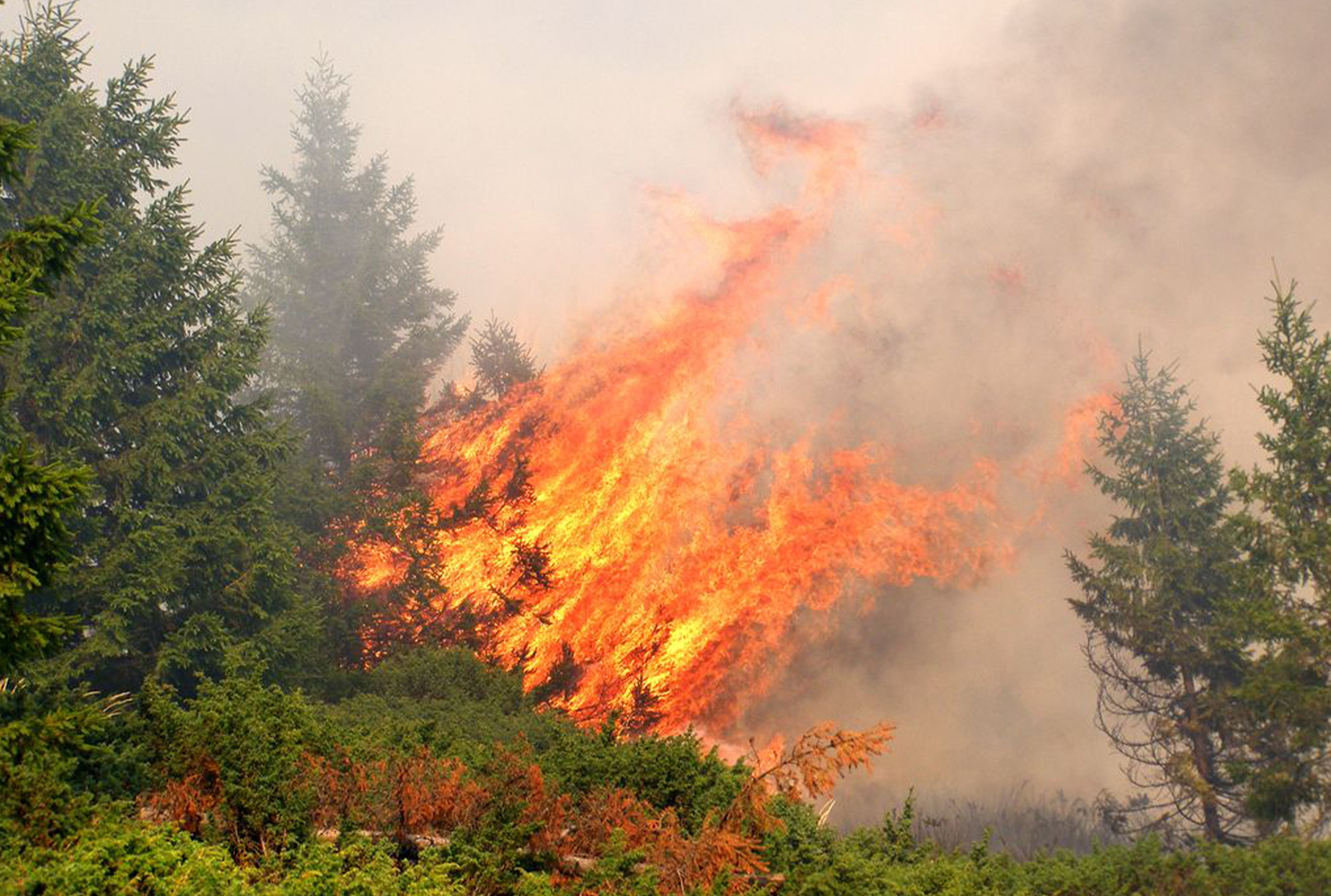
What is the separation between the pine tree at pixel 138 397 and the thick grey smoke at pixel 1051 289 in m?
20.3

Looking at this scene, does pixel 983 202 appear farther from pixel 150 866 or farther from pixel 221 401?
pixel 150 866

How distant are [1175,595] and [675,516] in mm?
14342

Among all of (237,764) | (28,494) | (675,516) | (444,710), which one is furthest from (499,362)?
(28,494)

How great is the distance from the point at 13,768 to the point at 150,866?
2312mm

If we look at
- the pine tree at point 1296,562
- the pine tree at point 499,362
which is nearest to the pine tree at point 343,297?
the pine tree at point 499,362

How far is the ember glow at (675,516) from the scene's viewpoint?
24.4m

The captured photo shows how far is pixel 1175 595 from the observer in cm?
2302

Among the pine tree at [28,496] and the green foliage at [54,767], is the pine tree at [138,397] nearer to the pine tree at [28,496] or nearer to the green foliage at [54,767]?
the green foliage at [54,767]

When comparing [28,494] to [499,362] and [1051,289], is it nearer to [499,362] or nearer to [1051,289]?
[499,362]

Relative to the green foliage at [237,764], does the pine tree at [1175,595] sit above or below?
above

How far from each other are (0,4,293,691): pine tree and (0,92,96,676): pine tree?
31.9ft

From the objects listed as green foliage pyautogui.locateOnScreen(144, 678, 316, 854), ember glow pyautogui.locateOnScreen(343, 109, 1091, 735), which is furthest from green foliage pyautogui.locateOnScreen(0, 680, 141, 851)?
ember glow pyautogui.locateOnScreen(343, 109, 1091, 735)

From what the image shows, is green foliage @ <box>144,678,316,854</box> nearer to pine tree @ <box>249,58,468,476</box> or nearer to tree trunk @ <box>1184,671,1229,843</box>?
pine tree @ <box>249,58,468,476</box>

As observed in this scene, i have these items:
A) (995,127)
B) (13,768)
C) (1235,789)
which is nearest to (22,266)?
(13,768)
